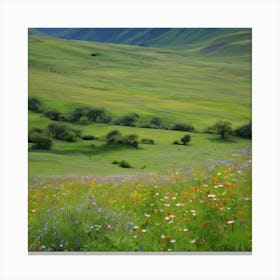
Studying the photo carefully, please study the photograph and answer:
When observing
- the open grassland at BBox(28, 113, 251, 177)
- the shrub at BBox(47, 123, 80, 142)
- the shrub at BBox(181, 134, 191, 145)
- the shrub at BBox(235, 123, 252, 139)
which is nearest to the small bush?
the open grassland at BBox(28, 113, 251, 177)

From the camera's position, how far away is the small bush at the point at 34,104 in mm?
7027

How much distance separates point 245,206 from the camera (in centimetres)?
686

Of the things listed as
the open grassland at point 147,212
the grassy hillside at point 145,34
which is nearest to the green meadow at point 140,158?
the open grassland at point 147,212

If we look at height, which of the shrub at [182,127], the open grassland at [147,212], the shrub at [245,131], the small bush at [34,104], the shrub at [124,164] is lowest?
the open grassland at [147,212]

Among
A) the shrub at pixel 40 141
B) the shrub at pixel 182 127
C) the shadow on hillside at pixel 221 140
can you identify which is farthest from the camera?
the shrub at pixel 182 127

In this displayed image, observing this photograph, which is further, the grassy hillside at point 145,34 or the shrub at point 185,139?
the grassy hillside at point 145,34

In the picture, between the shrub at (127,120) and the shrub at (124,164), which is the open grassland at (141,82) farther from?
the shrub at (124,164)

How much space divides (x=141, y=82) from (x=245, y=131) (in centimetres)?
204

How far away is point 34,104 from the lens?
23.1 ft

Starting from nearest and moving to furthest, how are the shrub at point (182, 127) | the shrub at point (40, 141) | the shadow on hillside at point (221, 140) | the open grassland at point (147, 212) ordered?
the open grassland at point (147, 212)
the shrub at point (40, 141)
the shadow on hillside at point (221, 140)
the shrub at point (182, 127)

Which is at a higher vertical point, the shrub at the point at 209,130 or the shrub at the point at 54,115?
the shrub at the point at 54,115

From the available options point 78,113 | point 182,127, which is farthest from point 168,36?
point 78,113

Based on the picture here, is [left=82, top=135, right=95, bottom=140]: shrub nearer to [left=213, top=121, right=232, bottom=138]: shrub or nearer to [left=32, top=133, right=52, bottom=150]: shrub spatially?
[left=32, top=133, right=52, bottom=150]: shrub

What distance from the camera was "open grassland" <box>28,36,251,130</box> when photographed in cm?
716
